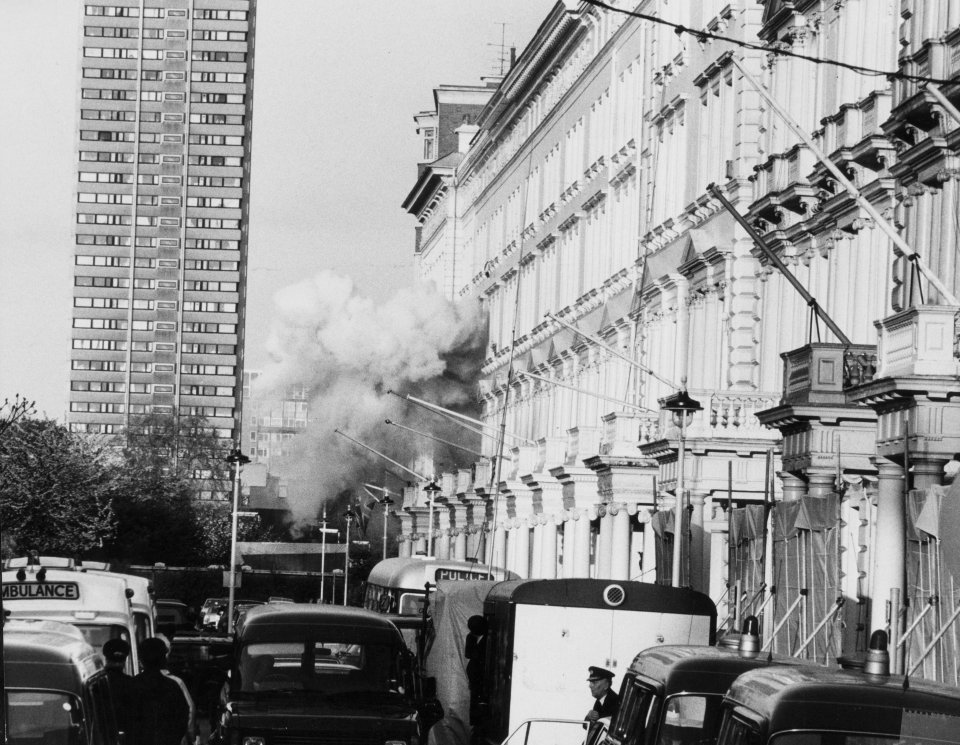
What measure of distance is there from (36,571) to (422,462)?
83490mm

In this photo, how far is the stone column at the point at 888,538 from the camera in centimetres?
2630

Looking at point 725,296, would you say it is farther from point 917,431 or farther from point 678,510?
point 917,431

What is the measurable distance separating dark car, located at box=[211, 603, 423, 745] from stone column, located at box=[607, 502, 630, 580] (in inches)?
1207

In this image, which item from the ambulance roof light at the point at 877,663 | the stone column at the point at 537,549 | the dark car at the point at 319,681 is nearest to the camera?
the ambulance roof light at the point at 877,663

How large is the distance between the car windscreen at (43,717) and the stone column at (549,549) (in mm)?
51352

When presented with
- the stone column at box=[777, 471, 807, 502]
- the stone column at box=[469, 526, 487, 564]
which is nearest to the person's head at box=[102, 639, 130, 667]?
the stone column at box=[777, 471, 807, 502]

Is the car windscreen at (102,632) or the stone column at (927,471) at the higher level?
the stone column at (927,471)

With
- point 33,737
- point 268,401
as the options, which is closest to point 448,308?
point 268,401

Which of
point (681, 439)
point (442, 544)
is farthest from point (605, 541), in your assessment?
point (442, 544)

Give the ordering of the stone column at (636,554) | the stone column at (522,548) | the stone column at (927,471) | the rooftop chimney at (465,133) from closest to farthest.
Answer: the stone column at (927,471) < the stone column at (636,554) < the stone column at (522,548) < the rooftop chimney at (465,133)

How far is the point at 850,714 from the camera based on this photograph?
923 centimetres

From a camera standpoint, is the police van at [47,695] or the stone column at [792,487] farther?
the stone column at [792,487]

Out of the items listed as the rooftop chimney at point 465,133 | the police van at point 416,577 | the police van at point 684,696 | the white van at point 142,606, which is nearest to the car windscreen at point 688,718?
the police van at point 684,696

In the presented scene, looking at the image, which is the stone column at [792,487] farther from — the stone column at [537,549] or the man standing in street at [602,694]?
the stone column at [537,549]
